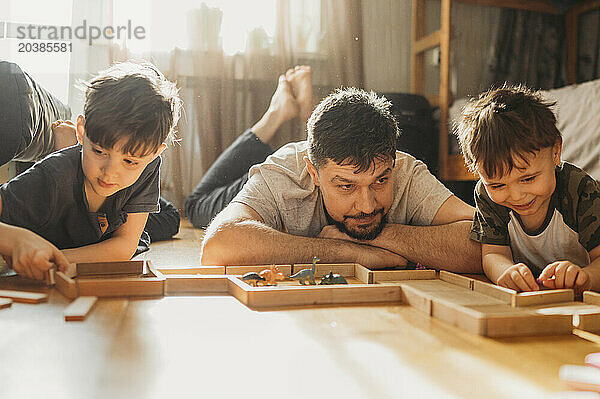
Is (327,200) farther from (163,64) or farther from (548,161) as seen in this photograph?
(163,64)

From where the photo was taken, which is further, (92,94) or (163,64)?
(163,64)

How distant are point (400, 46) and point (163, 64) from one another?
1359mm

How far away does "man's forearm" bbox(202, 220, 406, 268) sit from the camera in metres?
1.18

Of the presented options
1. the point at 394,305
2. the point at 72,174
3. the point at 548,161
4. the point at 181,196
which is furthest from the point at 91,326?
the point at 181,196

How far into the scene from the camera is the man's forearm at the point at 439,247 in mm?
1252

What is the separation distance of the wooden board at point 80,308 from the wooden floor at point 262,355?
0.01 meters

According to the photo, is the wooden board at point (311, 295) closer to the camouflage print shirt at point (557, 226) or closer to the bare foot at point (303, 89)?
the camouflage print shirt at point (557, 226)

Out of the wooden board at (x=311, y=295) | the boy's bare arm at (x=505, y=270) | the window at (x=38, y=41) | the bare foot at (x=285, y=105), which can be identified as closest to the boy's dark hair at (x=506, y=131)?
the boy's bare arm at (x=505, y=270)

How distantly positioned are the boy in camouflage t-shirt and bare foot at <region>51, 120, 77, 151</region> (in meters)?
1.16

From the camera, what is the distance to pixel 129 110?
44.4 inches

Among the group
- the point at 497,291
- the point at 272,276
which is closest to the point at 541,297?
the point at 497,291

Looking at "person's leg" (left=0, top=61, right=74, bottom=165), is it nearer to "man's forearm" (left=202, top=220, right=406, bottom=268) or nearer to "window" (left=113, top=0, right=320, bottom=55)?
"man's forearm" (left=202, top=220, right=406, bottom=268)

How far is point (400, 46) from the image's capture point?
3297 mm

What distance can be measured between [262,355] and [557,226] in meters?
0.80
